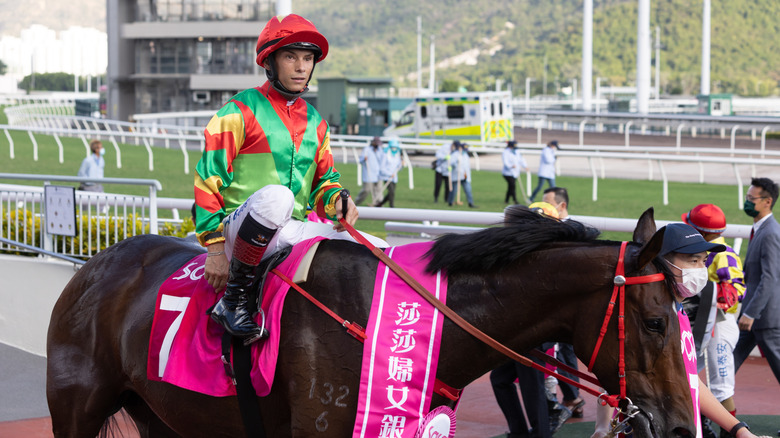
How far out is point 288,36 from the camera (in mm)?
3082

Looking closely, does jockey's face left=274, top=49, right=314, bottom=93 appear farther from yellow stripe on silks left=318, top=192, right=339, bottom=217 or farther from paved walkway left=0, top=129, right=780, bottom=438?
paved walkway left=0, top=129, right=780, bottom=438

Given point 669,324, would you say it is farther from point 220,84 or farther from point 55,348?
point 220,84

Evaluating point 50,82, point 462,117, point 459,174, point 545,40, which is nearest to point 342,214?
point 459,174

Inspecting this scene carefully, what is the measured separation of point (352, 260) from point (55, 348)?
1.52 m

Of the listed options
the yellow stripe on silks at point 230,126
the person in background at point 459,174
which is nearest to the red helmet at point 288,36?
the yellow stripe on silks at point 230,126

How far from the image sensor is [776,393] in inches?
253

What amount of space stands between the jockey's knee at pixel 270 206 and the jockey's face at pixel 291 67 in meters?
0.48

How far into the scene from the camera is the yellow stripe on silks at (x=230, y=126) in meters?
3.03

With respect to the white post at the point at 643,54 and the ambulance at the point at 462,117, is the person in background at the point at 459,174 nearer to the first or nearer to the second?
the ambulance at the point at 462,117

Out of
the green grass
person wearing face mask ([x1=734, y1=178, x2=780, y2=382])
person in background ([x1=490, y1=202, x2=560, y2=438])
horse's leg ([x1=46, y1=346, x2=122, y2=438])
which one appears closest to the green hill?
the green grass

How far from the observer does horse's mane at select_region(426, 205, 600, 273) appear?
2811 mm

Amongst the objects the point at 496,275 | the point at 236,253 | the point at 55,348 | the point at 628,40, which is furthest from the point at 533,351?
the point at 628,40

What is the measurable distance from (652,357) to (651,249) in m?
0.32

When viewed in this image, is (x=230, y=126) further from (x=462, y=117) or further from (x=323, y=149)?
(x=462, y=117)
